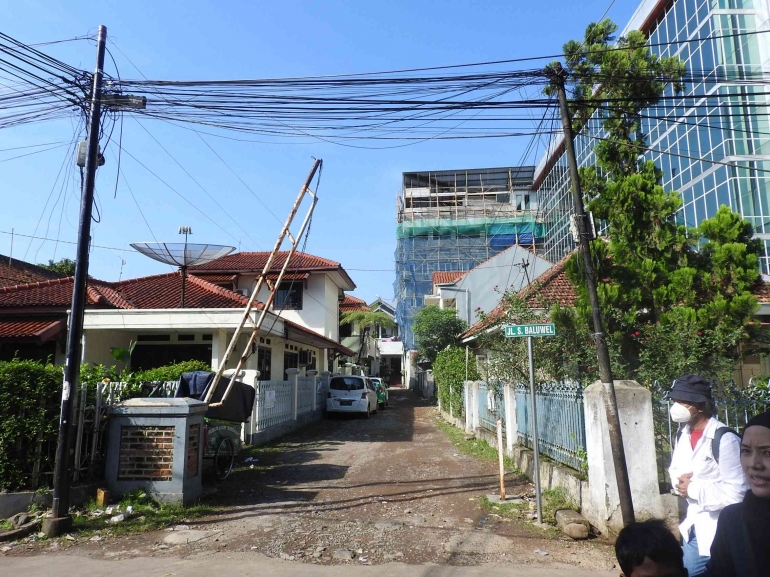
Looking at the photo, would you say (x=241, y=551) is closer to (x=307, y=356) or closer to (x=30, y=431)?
(x=30, y=431)

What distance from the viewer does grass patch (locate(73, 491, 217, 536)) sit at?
6410mm

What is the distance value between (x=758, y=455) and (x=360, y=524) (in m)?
5.38

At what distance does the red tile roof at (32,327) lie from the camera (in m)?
13.2

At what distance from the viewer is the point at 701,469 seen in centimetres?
327

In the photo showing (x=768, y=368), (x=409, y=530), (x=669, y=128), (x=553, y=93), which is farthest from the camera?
(x=669, y=128)

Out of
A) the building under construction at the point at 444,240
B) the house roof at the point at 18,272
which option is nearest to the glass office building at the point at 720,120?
the building under construction at the point at 444,240

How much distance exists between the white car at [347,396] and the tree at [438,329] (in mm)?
8966

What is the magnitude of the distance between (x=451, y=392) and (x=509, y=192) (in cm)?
3033

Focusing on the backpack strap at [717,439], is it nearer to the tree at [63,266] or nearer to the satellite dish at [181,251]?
the satellite dish at [181,251]

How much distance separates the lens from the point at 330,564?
5.36m

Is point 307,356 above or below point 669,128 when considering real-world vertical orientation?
below

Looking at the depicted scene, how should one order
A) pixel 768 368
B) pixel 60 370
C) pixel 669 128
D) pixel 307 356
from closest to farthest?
pixel 60 370
pixel 768 368
pixel 669 128
pixel 307 356

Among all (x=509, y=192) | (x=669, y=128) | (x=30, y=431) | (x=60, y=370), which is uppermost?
(x=509, y=192)

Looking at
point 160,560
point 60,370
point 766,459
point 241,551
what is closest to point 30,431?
point 60,370
